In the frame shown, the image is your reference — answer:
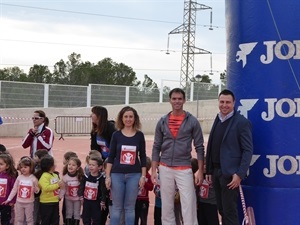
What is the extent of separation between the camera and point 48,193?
23.0 feet

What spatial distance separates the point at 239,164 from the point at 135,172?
1.41m

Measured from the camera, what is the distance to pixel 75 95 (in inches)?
1246

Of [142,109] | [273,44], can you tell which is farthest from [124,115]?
[142,109]

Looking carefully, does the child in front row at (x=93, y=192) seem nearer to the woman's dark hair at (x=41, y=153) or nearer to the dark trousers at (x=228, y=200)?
the woman's dark hair at (x=41, y=153)

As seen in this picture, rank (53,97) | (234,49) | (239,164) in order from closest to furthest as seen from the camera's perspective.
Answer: (239,164) < (234,49) < (53,97)

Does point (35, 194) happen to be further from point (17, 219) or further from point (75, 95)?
point (75, 95)

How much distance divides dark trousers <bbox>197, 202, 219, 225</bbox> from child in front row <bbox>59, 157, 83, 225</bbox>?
1.68 metres

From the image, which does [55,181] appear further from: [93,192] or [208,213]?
[208,213]

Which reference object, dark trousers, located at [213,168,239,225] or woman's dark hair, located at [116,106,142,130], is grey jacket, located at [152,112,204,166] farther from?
dark trousers, located at [213,168,239,225]

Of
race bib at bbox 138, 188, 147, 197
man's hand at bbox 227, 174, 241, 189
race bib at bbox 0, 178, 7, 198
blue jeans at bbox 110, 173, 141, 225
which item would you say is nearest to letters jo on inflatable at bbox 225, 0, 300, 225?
man's hand at bbox 227, 174, 241, 189

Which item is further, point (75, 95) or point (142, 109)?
point (142, 109)

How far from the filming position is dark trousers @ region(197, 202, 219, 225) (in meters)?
6.75

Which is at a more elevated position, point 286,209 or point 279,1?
point 279,1

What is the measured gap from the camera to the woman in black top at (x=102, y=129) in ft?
23.4
